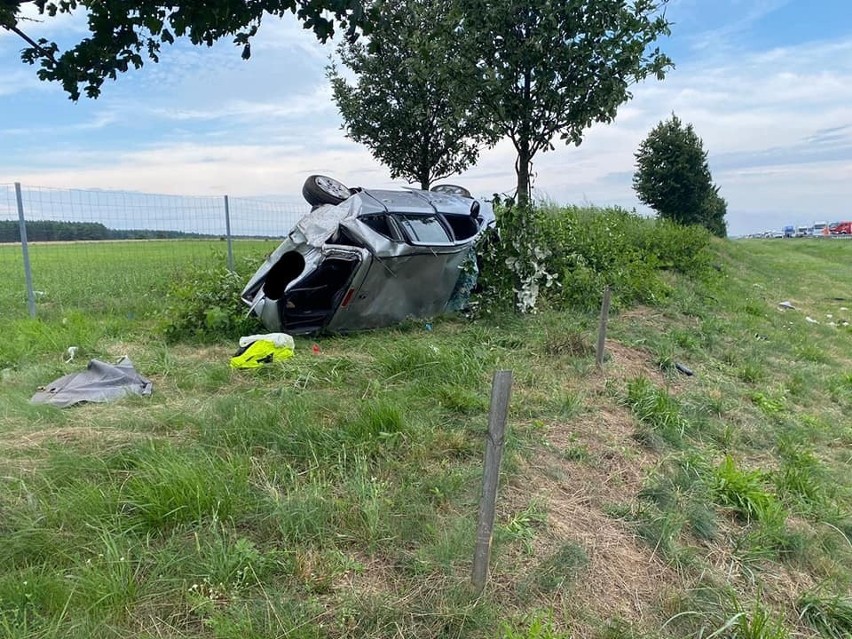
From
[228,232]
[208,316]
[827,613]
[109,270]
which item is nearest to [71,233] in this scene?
[109,270]

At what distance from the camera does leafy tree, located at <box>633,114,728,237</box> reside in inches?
782

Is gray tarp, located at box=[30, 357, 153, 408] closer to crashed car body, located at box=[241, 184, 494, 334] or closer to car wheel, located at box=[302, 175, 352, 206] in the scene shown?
crashed car body, located at box=[241, 184, 494, 334]

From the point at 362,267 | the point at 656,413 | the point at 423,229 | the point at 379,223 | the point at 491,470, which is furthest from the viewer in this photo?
the point at 423,229

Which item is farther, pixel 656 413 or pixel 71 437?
pixel 656 413

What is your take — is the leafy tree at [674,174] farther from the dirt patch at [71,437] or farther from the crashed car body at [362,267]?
the dirt patch at [71,437]

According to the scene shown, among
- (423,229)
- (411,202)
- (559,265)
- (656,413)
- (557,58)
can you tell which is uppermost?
(557,58)

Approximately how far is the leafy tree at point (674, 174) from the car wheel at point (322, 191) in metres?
16.4

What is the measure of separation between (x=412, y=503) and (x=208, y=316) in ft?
13.0

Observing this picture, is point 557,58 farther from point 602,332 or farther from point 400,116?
point 400,116

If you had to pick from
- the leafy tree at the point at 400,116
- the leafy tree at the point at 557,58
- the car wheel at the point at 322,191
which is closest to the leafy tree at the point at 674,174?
the leafy tree at the point at 400,116

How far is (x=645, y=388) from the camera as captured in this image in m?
4.14

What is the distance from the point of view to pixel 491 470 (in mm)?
1861

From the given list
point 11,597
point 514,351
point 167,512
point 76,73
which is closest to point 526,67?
point 514,351

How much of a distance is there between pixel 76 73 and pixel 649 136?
73.4ft
